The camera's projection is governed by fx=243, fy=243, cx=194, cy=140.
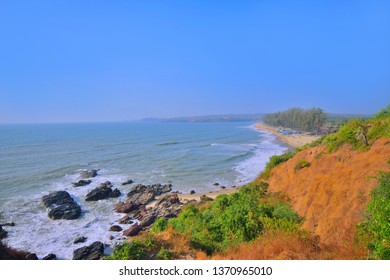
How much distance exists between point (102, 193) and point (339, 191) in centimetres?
2705

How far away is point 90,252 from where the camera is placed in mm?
17703

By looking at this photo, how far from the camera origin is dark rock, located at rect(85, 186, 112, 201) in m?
29.5

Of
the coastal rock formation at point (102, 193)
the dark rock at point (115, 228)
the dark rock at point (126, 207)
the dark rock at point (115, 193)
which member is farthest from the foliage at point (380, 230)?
the coastal rock formation at point (102, 193)

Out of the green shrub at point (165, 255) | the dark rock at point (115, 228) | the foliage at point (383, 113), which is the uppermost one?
the foliage at point (383, 113)

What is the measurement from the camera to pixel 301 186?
17156 millimetres

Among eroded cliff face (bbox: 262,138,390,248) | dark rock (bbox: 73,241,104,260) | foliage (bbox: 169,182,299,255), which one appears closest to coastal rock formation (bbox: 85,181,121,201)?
dark rock (bbox: 73,241,104,260)

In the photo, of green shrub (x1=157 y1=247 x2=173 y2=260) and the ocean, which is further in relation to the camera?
the ocean

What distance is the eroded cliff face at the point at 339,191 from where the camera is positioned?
8828 mm

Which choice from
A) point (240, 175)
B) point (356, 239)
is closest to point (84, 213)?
point (240, 175)

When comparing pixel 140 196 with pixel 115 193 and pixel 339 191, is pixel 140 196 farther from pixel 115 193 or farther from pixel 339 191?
pixel 339 191

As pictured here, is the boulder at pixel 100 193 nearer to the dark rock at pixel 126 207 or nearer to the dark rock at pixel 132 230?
the dark rock at pixel 126 207

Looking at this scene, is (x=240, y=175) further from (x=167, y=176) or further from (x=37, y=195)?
(x=37, y=195)

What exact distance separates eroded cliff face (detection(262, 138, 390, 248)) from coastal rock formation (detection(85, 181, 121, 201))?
2159 cm

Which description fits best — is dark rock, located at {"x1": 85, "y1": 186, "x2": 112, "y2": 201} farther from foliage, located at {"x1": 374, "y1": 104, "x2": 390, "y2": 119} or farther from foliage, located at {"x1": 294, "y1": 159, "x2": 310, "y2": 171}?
foliage, located at {"x1": 374, "y1": 104, "x2": 390, "y2": 119}
